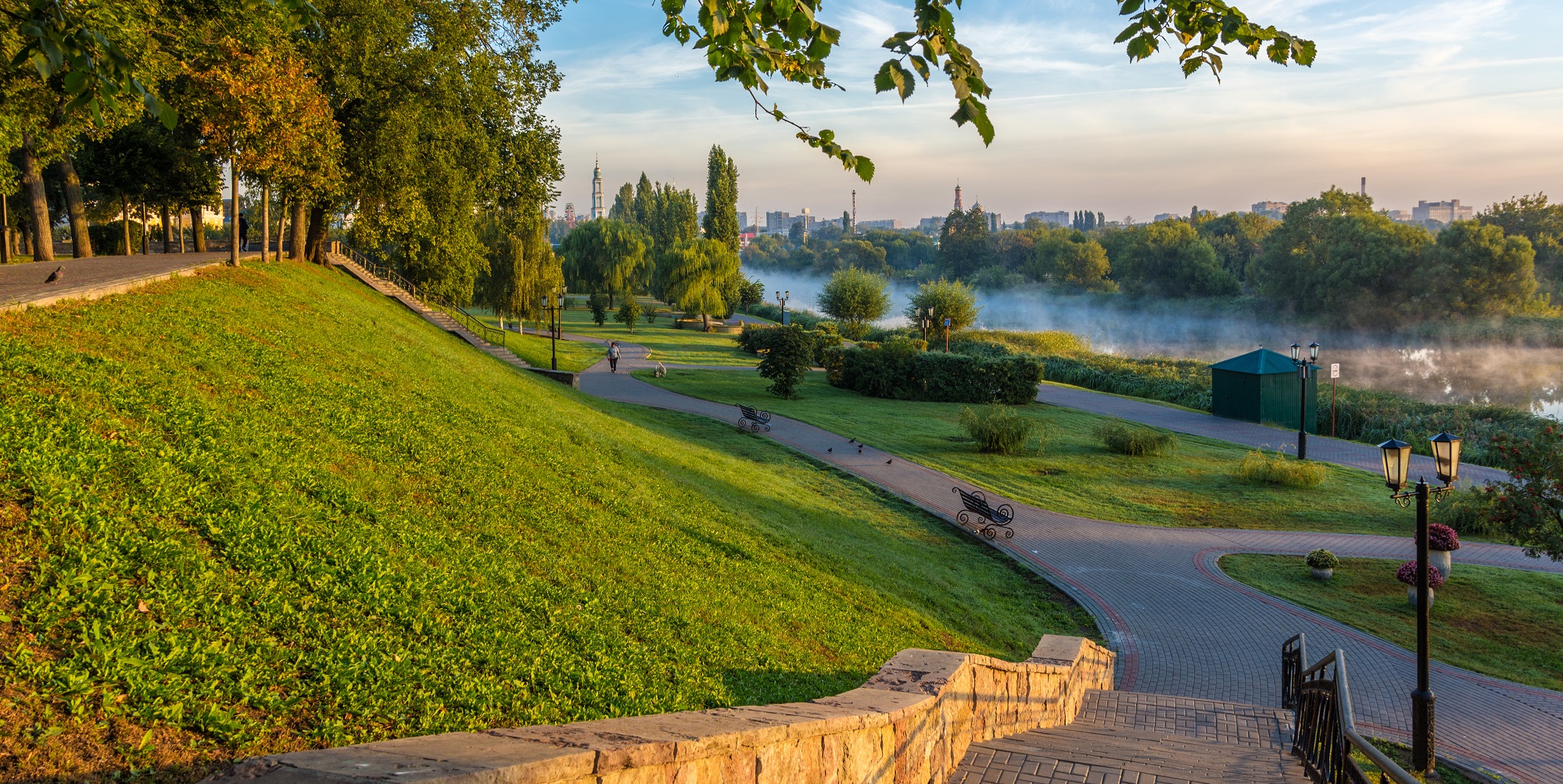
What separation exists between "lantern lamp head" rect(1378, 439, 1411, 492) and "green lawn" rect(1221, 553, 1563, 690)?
115 inches

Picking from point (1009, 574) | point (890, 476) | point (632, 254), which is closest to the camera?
point (1009, 574)

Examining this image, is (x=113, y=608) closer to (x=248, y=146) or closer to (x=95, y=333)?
(x=95, y=333)

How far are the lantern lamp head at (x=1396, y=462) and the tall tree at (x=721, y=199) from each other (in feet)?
210

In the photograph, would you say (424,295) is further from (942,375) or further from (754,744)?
(754,744)

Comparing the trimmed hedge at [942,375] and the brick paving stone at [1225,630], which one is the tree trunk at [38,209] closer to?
the brick paving stone at [1225,630]

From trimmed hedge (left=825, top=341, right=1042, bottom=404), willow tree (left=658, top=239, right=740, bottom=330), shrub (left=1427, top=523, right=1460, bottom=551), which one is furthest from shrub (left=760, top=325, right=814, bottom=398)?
willow tree (left=658, top=239, right=740, bottom=330)

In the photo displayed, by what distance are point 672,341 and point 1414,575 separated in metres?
39.9

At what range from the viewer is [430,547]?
6246mm

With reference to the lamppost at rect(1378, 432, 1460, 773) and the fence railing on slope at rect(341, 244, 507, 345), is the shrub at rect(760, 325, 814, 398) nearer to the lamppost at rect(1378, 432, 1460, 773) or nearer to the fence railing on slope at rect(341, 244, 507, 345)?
the fence railing on slope at rect(341, 244, 507, 345)

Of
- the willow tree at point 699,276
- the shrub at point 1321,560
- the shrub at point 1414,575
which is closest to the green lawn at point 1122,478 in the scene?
the shrub at point 1321,560

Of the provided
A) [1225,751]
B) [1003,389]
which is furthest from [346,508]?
[1003,389]

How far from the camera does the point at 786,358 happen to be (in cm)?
2972

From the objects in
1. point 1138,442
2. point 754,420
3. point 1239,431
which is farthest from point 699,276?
point 1138,442

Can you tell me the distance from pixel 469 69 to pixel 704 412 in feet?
39.1
